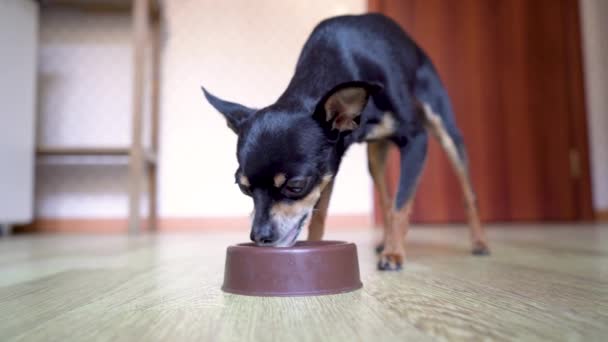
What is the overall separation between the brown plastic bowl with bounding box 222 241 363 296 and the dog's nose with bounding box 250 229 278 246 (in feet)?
0.40

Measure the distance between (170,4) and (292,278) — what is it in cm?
339

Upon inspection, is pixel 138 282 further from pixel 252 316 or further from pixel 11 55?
pixel 11 55

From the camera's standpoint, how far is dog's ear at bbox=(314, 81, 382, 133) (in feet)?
3.63

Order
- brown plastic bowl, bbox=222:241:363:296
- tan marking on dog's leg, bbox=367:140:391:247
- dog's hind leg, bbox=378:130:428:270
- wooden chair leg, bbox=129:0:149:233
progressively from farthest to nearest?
wooden chair leg, bbox=129:0:149:233 < tan marking on dog's leg, bbox=367:140:391:247 < dog's hind leg, bbox=378:130:428:270 < brown plastic bowl, bbox=222:241:363:296

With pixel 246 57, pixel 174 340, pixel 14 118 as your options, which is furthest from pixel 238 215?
pixel 174 340

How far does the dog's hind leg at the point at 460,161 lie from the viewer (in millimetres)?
1896

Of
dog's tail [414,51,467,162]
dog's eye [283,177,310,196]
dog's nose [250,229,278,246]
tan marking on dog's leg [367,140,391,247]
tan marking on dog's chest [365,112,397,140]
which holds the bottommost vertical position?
dog's nose [250,229,278,246]

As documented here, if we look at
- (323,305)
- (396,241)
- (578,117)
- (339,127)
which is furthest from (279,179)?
(578,117)

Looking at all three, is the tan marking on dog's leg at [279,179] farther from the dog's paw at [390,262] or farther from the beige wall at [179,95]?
the beige wall at [179,95]

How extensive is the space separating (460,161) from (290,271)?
1281 millimetres

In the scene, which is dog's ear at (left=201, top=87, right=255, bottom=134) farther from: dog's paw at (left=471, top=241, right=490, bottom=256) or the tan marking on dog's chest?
dog's paw at (left=471, top=241, right=490, bottom=256)

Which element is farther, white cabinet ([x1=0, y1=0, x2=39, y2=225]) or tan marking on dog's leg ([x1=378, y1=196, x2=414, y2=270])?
white cabinet ([x1=0, y1=0, x2=39, y2=225])

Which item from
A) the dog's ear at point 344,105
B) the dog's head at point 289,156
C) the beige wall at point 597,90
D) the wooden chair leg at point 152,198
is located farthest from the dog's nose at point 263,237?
the beige wall at point 597,90

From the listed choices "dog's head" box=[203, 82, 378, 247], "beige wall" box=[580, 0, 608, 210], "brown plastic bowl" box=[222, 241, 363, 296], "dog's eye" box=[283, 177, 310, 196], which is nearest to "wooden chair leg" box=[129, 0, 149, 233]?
"dog's head" box=[203, 82, 378, 247]
